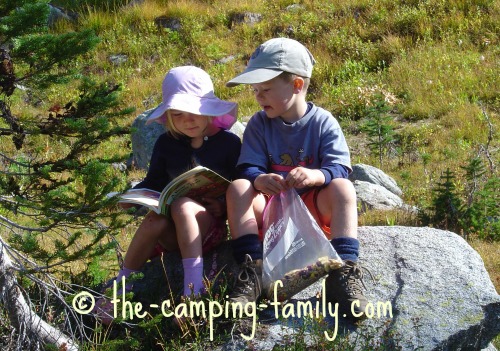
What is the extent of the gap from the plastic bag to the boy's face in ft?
1.86

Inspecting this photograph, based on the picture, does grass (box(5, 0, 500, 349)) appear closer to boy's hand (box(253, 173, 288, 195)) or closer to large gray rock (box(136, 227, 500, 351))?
large gray rock (box(136, 227, 500, 351))

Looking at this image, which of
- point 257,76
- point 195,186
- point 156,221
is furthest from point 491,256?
point 156,221

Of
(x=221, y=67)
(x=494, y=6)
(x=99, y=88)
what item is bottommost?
(x=221, y=67)

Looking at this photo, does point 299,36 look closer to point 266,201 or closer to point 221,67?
point 221,67

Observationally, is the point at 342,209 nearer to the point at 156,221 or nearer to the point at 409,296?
the point at 409,296

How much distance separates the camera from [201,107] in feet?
16.2

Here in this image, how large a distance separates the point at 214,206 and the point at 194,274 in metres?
0.49

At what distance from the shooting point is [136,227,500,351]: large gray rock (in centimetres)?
448

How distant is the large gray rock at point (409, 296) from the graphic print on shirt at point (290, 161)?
2.25 feet

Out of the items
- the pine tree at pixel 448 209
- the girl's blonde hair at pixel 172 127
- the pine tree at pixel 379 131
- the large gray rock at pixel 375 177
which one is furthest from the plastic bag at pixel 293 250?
the pine tree at pixel 379 131

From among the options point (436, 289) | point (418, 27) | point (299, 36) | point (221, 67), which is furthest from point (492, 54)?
point (436, 289)

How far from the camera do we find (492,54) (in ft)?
39.4

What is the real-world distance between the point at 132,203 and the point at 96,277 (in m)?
0.73

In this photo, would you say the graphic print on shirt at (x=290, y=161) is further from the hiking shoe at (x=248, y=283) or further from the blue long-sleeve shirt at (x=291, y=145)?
the hiking shoe at (x=248, y=283)
